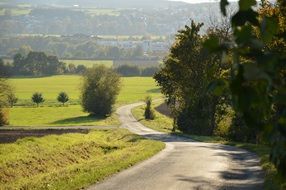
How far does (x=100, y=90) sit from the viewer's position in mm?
95438

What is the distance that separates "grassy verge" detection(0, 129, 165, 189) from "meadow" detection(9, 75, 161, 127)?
146ft

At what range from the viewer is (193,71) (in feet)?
189

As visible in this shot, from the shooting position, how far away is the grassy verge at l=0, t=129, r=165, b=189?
19.0m

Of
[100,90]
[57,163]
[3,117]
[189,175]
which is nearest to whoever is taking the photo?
[189,175]

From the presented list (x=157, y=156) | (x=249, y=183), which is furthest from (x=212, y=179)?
(x=157, y=156)

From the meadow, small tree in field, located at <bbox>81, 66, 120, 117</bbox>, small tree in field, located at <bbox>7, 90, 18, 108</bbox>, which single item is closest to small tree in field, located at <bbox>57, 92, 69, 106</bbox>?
the meadow

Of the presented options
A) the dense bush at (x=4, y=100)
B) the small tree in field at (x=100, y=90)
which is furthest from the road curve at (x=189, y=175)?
the small tree in field at (x=100, y=90)

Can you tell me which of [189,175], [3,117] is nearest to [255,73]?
[189,175]

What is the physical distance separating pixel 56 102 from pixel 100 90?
34.8 metres

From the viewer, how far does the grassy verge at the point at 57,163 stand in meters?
19.0

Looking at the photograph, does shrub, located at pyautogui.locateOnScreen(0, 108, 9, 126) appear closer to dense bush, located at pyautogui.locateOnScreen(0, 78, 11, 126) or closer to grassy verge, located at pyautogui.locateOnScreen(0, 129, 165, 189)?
dense bush, located at pyautogui.locateOnScreen(0, 78, 11, 126)

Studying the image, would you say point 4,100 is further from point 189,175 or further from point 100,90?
point 189,175

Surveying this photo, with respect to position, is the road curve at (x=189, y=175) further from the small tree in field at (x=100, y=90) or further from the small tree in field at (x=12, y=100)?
the small tree in field at (x=100, y=90)

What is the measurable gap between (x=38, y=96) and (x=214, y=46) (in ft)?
379
